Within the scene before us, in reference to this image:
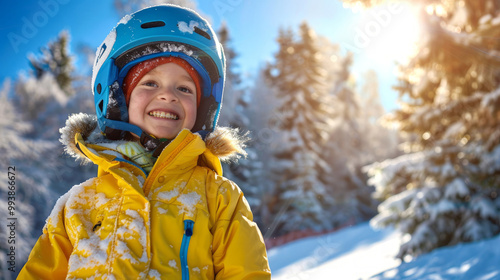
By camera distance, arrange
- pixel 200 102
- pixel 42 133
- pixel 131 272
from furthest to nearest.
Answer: pixel 42 133
pixel 200 102
pixel 131 272

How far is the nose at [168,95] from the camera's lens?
2074 mm

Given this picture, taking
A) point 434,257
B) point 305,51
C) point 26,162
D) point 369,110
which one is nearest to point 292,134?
point 305,51

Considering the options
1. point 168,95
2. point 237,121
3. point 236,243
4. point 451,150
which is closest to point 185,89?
point 168,95

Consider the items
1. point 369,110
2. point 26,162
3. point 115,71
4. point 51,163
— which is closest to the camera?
point 115,71

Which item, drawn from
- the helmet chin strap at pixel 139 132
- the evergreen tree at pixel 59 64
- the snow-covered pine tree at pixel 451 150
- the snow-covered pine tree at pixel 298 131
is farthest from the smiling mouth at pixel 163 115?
the evergreen tree at pixel 59 64

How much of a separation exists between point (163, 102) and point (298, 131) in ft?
58.2

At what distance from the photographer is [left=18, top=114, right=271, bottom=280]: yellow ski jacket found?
1.60 metres

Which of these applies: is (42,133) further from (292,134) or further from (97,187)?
(97,187)

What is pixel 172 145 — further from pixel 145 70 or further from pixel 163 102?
pixel 145 70

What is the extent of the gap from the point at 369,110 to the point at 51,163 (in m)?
38.5

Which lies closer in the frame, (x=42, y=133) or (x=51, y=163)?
(x=51, y=163)

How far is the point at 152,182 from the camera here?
5.99ft

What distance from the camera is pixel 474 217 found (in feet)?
22.5

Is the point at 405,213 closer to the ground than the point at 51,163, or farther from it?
closer to the ground
